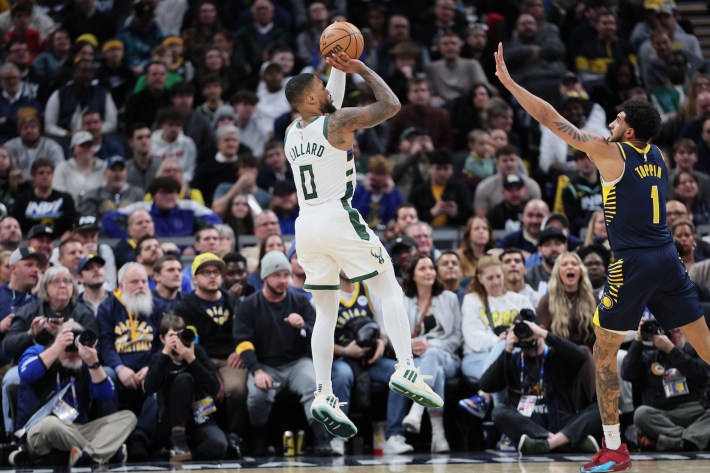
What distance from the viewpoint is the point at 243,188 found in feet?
47.7

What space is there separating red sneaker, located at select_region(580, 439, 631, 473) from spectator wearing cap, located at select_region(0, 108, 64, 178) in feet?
31.0

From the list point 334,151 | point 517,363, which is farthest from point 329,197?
point 517,363

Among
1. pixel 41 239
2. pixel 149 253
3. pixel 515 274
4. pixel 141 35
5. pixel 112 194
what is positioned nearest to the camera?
pixel 515 274

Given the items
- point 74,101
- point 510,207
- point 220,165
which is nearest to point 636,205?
point 510,207

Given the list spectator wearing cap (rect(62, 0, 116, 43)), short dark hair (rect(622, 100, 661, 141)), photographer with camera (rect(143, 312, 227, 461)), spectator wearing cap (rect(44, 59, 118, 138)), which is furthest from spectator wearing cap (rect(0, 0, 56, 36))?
short dark hair (rect(622, 100, 661, 141))

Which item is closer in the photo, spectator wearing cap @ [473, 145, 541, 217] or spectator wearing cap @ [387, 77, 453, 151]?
spectator wearing cap @ [473, 145, 541, 217]

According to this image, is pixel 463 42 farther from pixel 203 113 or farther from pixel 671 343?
pixel 671 343

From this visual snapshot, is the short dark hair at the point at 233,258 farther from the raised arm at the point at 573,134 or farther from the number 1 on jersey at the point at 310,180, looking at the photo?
the raised arm at the point at 573,134

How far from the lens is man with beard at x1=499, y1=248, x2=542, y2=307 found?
481 inches

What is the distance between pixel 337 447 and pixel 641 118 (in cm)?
455

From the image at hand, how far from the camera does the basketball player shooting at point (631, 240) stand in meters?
8.41

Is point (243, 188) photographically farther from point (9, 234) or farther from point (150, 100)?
point (150, 100)

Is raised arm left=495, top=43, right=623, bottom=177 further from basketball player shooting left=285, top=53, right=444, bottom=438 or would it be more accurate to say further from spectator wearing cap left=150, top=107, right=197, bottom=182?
spectator wearing cap left=150, top=107, right=197, bottom=182

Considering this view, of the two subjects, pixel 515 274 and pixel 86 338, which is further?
pixel 515 274
